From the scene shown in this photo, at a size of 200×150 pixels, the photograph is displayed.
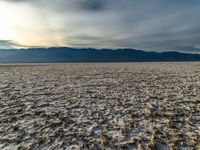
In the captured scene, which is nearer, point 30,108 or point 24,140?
point 24,140

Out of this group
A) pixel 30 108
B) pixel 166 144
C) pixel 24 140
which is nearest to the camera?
pixel 166 144

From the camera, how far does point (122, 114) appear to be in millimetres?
7586

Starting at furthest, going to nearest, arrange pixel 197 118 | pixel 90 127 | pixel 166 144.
Result: pixel 197 118
pixel 90 127
pixel 166 144

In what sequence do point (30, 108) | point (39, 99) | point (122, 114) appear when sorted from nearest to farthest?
point (122, 114) < point (30, 108) < point (39, 99)

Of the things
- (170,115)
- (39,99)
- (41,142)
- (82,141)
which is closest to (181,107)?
(170,115)

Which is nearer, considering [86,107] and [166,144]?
[166,144]

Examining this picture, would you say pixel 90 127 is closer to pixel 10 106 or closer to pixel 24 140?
pixel 24 140

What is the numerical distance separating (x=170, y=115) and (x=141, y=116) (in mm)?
1003

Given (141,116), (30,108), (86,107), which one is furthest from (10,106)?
(141,116)

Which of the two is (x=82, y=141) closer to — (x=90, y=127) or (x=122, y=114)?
(x=90, y=127)

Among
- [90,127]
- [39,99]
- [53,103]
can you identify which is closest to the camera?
[90,127]

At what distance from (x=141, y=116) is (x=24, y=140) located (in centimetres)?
382

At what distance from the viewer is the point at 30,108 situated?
844 cm

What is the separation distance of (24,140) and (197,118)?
5.29 metres
